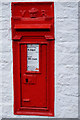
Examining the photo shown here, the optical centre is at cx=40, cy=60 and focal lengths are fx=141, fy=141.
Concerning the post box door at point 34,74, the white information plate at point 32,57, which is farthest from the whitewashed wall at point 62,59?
the white information plate at point 32,57

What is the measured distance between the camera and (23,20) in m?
2.83

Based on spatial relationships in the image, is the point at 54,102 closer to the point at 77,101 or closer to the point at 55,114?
the point at 55,114

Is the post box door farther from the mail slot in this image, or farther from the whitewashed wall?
the whitewashed wall

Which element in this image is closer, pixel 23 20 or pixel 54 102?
pixel 23 20

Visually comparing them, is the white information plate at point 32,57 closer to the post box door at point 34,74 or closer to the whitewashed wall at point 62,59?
the post box door at point 34,74

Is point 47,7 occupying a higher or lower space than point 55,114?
higher

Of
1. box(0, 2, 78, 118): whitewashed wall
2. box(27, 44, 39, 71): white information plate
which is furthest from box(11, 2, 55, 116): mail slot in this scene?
box(0, 2, 78, 118): whitewashed wall

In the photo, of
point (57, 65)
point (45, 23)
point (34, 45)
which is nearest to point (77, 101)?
point (57, 65)

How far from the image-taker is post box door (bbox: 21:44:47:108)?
9.48 feet

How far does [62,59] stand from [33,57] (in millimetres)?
600

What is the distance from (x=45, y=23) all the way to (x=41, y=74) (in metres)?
1.03

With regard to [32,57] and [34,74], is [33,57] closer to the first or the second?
[32,57]

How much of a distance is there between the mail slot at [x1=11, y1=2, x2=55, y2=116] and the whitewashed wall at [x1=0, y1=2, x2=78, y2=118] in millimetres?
117

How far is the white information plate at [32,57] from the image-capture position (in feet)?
9.50
